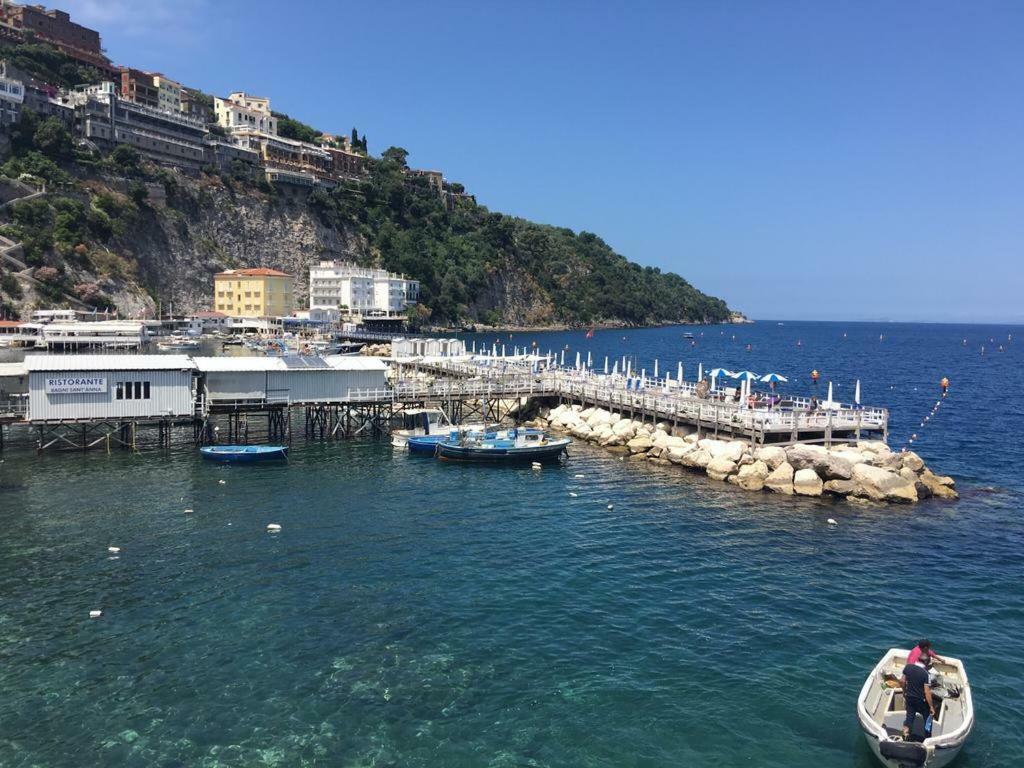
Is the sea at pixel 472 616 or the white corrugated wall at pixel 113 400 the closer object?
the sea at pixel 472 616

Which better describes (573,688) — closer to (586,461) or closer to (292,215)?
(586,461)

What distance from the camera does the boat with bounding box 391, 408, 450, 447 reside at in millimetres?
55031

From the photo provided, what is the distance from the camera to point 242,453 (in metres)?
47.7

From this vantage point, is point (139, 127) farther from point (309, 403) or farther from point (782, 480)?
point (782, 480)

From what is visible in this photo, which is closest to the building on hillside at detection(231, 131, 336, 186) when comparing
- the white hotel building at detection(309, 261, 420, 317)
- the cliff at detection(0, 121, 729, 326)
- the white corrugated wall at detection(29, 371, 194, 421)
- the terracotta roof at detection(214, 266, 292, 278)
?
the cliff at detection(0, 121, 729, 326)

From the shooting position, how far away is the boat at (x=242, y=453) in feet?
156

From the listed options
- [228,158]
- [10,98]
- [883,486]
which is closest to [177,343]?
[10,98]

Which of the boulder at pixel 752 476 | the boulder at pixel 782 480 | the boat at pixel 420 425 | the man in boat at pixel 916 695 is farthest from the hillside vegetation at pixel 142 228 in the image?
the man in boat at pixel 916 695

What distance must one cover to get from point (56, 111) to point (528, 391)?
130190mm

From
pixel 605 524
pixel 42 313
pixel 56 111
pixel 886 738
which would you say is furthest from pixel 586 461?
pixel 56 111

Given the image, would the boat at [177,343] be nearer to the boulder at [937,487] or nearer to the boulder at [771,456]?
the boulder at [771,456]

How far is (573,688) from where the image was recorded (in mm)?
21391

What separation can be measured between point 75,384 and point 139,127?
133 meters

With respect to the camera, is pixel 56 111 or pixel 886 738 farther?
pixel 56 111
